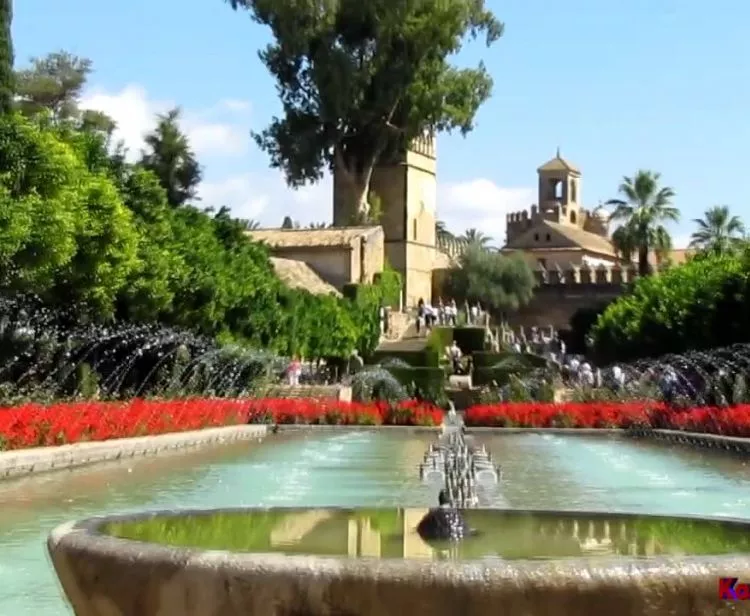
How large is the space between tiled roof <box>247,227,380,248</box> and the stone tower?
9.01 metres

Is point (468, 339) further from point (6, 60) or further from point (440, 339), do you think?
point (6, 60)

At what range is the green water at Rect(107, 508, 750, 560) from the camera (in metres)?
3.99

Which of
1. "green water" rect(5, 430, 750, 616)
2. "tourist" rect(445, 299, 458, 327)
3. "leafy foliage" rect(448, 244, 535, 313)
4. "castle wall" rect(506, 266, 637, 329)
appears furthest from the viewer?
"castle wall" rect(506, 266, 637, 329)

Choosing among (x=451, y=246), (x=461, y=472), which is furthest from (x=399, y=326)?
(x=461, y=472)

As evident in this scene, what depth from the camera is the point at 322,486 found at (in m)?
11.3

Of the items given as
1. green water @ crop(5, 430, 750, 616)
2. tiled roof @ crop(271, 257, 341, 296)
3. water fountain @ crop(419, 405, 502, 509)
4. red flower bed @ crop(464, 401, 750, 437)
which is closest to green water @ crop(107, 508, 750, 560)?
green water @ crop(5, 430, 750, 616)

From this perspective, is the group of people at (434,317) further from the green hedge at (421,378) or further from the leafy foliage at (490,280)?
the green hedge at (421,378)

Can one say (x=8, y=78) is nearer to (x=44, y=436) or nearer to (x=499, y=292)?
(x=44, y=436)

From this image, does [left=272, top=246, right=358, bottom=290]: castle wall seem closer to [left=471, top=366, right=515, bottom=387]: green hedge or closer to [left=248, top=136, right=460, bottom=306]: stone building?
[left=248, top=136, right=460, bottom=306]: stone building

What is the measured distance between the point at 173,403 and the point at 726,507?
1031cm

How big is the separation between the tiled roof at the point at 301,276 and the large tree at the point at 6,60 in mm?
21814

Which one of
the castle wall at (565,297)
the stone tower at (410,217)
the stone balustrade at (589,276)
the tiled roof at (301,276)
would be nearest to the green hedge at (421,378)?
the tiled roof at (301,276)

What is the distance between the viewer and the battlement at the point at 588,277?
2795 inches

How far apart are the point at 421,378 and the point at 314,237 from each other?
70.5 ft
